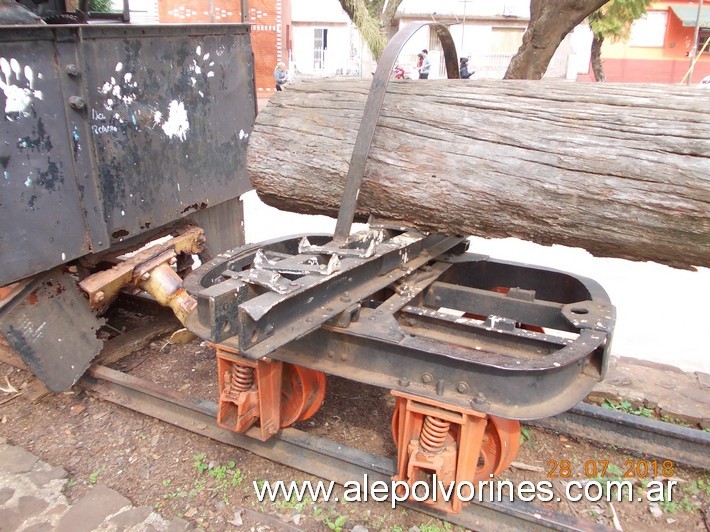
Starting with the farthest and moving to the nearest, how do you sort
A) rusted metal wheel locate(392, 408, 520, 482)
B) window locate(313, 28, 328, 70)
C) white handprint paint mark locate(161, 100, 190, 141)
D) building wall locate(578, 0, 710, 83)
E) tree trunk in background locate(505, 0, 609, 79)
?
1. window locate(313, 28, 328, 70)
2. building wall locate(578, 0, 710, 83)
3. tree trunk in background locate(505, 0, 609, 79)
4. white handprint paint mark locate(161, 100, 190, 141)
5. rusted metal wheel locate(392, 408, 520, 482)

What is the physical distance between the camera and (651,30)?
90.0 ft

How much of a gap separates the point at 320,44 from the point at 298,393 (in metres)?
32.5

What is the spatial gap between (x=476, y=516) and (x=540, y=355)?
877 millimetres

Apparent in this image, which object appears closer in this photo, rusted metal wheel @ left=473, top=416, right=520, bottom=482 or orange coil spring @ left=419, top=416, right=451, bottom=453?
orange coil spring @ left=419, top=416, right=451, bottom=453

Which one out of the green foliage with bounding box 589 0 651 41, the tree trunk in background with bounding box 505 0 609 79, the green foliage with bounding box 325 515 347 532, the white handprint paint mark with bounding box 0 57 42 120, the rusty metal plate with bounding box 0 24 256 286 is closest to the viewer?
the green foliage with bounding box 325 515 347 532

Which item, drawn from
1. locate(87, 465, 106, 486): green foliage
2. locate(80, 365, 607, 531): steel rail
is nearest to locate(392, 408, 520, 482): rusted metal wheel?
locate(80, 365, 607, 531): steel rail

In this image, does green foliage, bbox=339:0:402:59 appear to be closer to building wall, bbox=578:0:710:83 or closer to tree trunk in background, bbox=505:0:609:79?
tree trunk in background, bbox=505:0:609:79

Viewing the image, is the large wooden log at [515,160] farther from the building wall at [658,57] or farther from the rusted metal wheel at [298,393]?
the building wall at [658,57]

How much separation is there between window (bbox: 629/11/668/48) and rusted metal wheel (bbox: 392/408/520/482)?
3033 cm

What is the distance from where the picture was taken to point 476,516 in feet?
8.85

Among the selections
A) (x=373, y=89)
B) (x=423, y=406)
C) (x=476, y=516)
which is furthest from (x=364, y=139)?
(x=476, y=516)

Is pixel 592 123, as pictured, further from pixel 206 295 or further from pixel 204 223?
pixel 204 223

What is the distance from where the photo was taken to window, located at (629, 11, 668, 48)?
1079 inches

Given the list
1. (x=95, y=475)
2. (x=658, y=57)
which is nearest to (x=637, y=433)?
(x=95, y=475)
